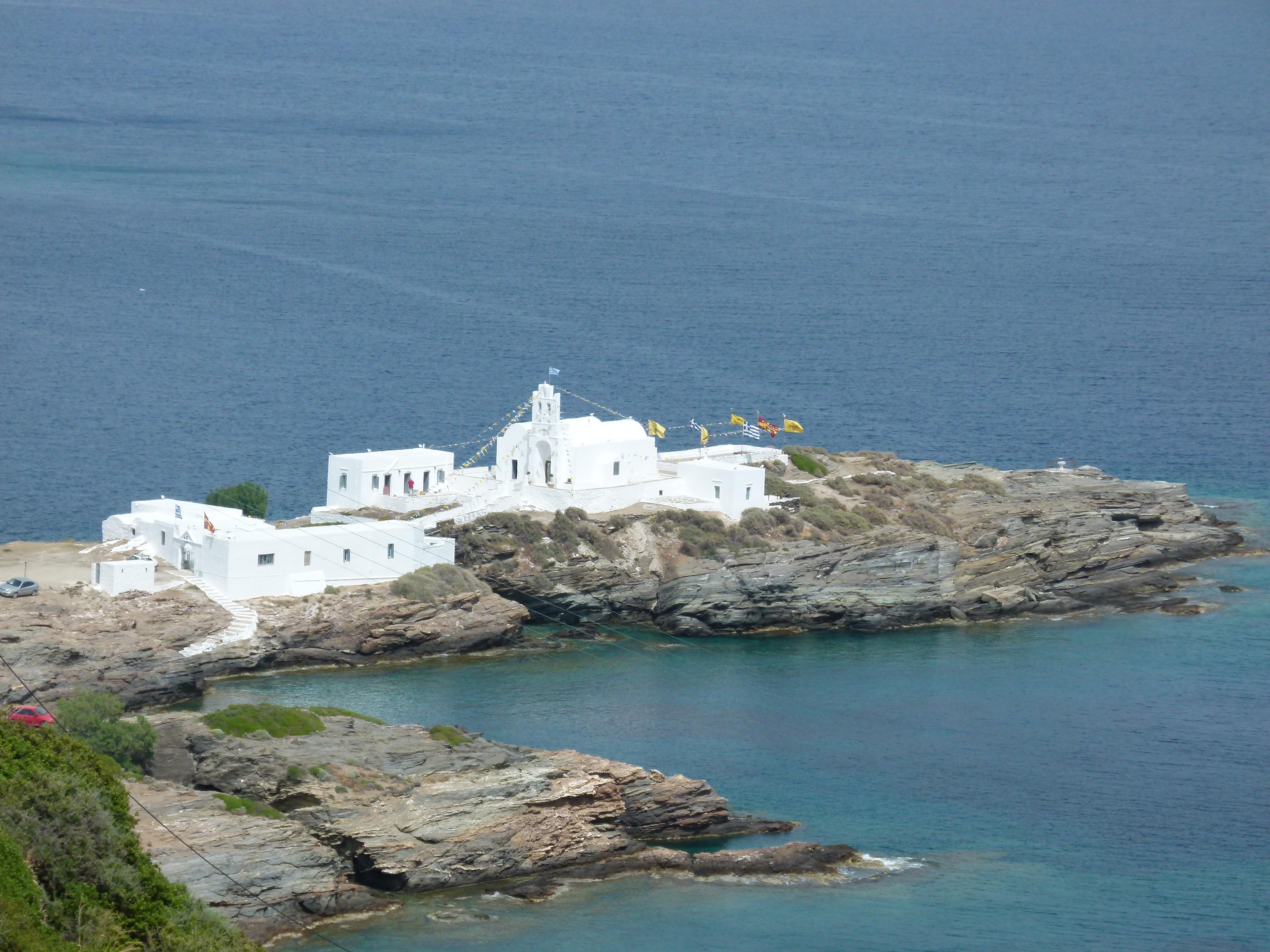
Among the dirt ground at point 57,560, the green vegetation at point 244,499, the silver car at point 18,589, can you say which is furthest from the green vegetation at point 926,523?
the silver car at point 18,589

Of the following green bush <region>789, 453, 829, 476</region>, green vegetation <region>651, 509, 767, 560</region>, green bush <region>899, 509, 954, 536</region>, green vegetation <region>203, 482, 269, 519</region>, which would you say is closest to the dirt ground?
green vegetation <region>203, 482, 269, 519</region>

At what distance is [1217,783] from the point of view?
64.9 meters

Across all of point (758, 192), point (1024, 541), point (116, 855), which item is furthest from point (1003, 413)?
point (116, 855)

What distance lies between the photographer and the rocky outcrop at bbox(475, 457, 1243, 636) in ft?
268

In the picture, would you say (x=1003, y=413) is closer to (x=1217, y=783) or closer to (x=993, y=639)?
(x=993, y=639)

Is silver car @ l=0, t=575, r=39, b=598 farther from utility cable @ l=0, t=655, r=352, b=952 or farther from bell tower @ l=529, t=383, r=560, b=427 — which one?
bell tower @ l=529, t=383, r=560, b=427

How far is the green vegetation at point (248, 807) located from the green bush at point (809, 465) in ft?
144

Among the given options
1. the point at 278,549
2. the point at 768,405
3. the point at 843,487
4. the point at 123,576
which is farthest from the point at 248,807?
the point at 768,405

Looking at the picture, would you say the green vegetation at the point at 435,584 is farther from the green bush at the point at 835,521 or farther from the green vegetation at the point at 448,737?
the green vegetation at the point at 448,737

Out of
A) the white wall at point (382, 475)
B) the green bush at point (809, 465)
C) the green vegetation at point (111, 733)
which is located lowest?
the green vegetation at point (111, 733)

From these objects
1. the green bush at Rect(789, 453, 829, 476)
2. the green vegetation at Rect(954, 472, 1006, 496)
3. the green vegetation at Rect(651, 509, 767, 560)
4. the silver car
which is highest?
the green bush at Rect(789, 453, 829, 476)

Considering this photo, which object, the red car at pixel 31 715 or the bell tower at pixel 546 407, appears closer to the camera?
the red car at pixel 31 715

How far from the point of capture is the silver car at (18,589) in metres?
70.7

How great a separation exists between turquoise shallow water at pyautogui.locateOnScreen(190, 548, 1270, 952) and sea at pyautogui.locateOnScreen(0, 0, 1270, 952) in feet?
0.54
